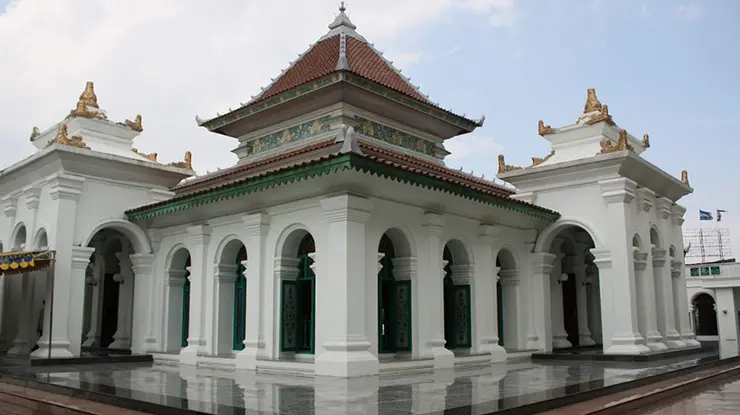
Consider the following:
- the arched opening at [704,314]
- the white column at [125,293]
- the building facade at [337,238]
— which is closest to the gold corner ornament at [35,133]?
the building facade at [337,238]

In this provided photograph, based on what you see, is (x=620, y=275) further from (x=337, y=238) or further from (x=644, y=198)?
(x=337, y=238)

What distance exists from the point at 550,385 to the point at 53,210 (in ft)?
35.4

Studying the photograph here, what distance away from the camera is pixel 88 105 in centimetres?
1633

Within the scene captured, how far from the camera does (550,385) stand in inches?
388

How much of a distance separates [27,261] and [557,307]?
40.9 ft

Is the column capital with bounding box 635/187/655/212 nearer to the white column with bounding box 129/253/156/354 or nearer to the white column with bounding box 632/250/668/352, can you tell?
the white column with bounding box 632/250/668/352

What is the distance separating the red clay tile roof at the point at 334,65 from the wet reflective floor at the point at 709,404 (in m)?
8.38

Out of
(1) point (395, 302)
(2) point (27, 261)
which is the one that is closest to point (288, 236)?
(1) point (395, 302)

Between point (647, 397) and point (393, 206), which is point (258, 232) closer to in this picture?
point (393, 206)

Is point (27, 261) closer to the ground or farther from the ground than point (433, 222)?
closer to the ground

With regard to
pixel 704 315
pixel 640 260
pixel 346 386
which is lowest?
pixel 346 386

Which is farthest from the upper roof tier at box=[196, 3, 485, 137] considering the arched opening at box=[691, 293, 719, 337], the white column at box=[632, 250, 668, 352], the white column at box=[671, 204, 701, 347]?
the arched opening at box=[691, 293, 719, 337]

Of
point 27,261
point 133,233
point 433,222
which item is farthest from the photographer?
point 133,233

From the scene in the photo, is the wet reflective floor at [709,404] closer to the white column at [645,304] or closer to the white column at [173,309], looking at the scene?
the white column at [645,304]
